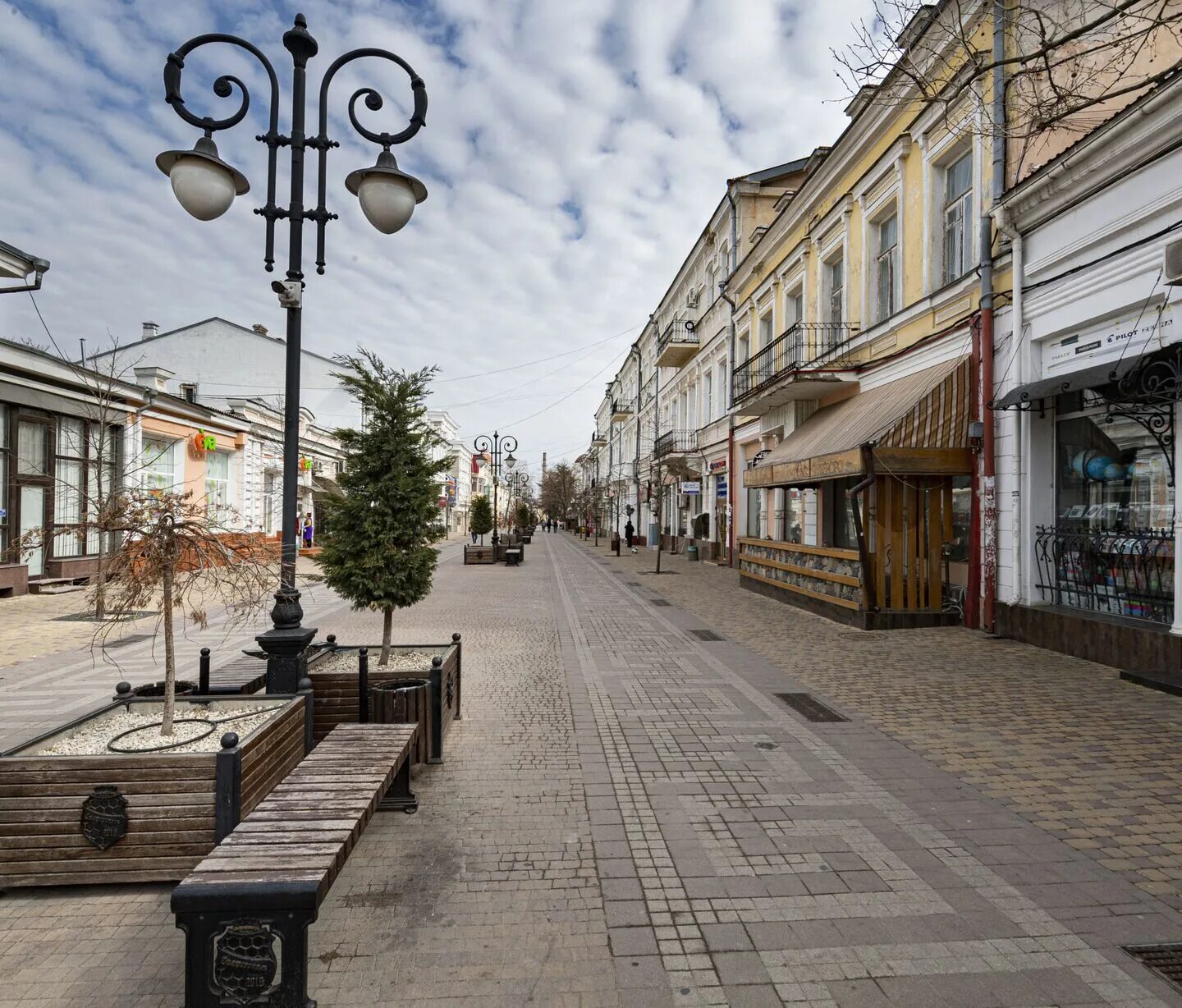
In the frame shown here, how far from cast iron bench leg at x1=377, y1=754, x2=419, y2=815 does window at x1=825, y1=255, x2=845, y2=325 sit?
14.4 m

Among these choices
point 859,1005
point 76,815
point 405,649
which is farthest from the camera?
point 405,649

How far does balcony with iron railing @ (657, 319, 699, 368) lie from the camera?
28.6 m

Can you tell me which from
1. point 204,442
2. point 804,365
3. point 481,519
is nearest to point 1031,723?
point 804,365

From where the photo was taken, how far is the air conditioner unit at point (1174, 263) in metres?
6.64

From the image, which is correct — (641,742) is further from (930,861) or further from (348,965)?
(348,965)

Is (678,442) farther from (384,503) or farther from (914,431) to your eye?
(384,503)

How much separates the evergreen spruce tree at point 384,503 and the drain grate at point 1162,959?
16.3ft

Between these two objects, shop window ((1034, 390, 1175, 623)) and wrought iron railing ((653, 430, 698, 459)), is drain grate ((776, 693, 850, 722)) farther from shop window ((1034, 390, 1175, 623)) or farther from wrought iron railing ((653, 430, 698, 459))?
wrought iron railing ((653, 430, 698, 459))

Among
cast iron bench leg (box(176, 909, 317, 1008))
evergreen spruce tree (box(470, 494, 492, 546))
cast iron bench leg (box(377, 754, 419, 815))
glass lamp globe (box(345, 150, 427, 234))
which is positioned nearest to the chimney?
evergreen spruce tree (box(470, 494, 492, 546))

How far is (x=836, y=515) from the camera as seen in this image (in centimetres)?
1549

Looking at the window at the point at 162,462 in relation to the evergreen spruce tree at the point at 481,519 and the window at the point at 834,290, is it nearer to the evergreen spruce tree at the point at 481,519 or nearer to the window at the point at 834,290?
the evergreen spruce tree at the point at 481,519

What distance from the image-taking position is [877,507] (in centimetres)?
1075

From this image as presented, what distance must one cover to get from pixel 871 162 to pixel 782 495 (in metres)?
8.41

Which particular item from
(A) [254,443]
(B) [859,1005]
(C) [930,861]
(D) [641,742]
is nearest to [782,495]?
(D) [641,742]
